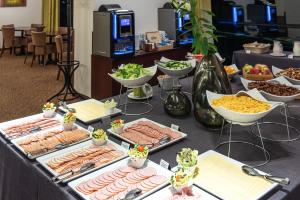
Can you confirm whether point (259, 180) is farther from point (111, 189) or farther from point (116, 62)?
point (116, 62)

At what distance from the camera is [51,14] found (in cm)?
860

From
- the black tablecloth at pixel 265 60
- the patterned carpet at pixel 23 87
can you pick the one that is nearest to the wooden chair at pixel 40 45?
the patterned carpet at pixel 23 87

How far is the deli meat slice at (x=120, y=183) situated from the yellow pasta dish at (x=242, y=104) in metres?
0.45

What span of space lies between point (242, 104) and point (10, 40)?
25.2ft

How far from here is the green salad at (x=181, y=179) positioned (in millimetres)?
1132

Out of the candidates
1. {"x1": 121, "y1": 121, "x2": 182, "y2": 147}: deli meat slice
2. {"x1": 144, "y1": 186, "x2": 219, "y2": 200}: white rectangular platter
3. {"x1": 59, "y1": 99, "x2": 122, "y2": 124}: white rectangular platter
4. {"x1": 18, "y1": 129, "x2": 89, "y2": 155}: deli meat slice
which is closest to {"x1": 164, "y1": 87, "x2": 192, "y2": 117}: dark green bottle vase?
{"x1": 121, "y1": 121, "x2": 182, "y2": 147}: deli meat slice

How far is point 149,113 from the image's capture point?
1.96 metres

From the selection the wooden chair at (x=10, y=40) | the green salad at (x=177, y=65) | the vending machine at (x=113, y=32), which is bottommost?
the green salad at (x=177, y=65)

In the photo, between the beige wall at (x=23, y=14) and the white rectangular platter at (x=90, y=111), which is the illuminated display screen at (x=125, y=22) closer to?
the white rectangular platter at (x=90, y=111)

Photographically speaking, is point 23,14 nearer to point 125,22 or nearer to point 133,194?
point 125,22

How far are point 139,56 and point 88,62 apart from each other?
2.33 ft

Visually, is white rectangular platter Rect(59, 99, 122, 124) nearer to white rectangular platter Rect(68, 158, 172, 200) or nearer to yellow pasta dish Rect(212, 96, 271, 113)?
white rectangular platter Rect(68, 158, 172, 200)

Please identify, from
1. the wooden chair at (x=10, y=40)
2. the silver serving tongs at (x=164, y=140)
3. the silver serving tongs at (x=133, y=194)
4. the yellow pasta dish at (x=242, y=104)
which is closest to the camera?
the silver serving tongs at (x=133, y=194)

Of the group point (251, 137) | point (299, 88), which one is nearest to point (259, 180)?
point (251, 137)
